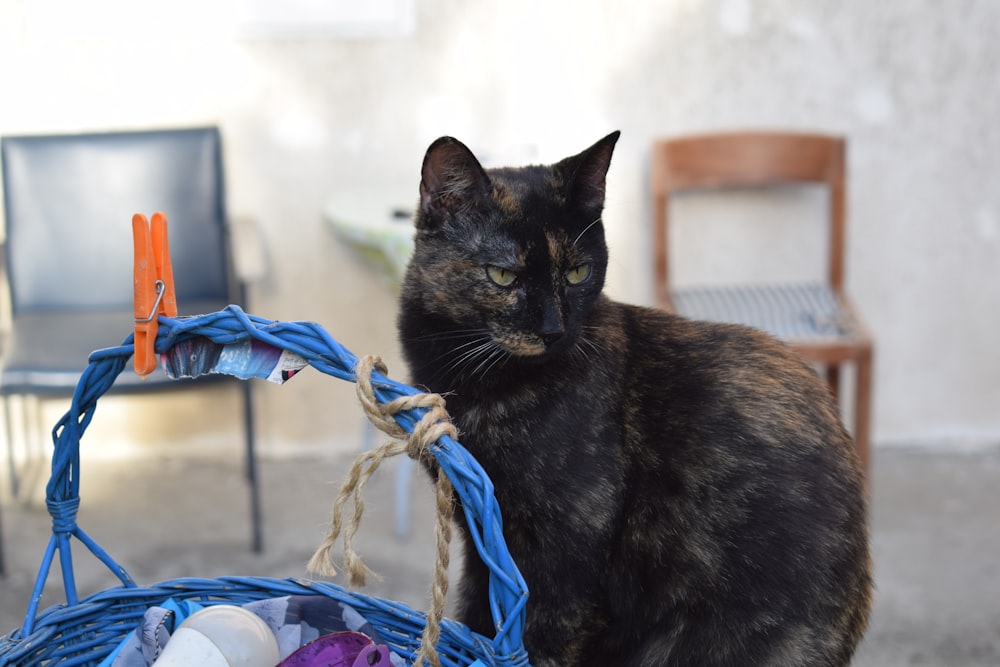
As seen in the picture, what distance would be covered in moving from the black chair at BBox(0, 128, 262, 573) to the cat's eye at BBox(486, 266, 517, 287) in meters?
1.47

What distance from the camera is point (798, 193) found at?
3039 millimetres

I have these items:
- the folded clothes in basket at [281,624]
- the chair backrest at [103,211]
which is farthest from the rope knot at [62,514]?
the chair backrest at [103,211]

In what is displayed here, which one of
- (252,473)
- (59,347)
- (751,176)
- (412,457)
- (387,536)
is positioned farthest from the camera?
(751,176)

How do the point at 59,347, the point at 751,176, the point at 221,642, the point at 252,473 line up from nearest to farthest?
1. the point at 221,642
2. the point at 59,347
3. the point at 252,473
4. the point at 751,176

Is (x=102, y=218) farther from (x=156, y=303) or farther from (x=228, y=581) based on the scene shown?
(x=156, y=303)

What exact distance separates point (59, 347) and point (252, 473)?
541 millimetres

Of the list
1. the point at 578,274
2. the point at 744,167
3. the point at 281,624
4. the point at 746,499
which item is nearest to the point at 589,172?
the point at 578,274

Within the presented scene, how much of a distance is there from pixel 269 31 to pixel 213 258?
0.70 metres

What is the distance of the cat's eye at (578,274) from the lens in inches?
51.1

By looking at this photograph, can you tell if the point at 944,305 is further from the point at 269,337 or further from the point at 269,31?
the point at 269,337

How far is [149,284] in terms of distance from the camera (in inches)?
41.2

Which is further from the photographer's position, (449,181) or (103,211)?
(103,211)

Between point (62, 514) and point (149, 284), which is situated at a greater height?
point (149, 284)

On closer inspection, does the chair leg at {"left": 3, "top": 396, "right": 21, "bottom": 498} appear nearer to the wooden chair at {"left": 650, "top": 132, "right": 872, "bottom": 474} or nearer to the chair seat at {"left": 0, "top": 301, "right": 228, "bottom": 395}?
the chair seat at {"left": 0, "top": 301, "right": 228, "bottom": 395}
